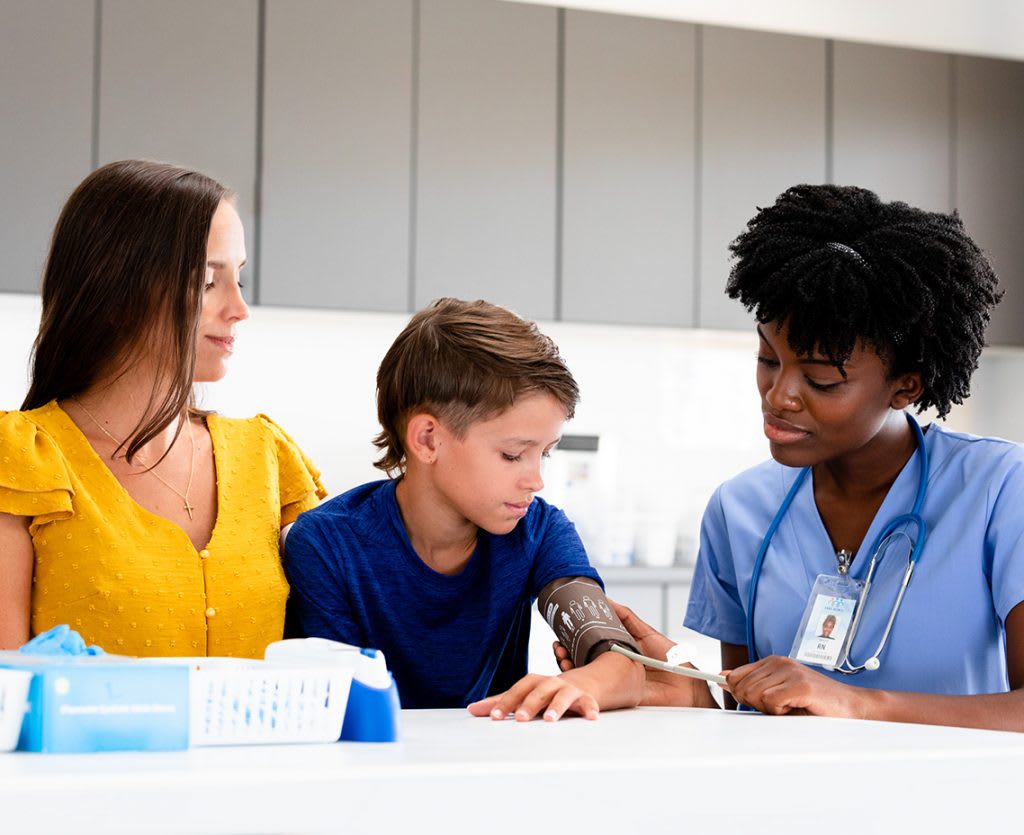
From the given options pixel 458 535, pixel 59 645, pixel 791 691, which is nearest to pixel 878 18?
pixel 458 535

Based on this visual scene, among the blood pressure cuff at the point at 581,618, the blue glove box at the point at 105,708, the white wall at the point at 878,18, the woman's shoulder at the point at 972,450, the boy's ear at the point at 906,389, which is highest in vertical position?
the white wall at the point at 878,18

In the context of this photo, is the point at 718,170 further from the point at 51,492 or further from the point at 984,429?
the point at 51,492

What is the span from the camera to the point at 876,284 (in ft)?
4.67

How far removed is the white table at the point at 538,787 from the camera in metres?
0.59

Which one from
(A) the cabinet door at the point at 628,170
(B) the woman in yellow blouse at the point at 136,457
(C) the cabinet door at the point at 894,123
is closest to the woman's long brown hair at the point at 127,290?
(B) the woman in yellow blouse at the point at 136,457

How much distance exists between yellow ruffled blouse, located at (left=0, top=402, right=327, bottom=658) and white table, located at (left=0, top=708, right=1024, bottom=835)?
506 mm

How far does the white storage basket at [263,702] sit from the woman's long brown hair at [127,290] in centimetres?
61

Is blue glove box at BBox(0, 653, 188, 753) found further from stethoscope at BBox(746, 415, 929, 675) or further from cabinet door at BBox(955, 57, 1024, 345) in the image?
cabinet door at BBox(955, 57, 1024, 345)

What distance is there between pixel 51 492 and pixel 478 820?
0.73 meters

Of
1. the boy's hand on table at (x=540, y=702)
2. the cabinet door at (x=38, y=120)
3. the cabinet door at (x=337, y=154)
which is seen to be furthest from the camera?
the cabinet door at (x=337, y=154)

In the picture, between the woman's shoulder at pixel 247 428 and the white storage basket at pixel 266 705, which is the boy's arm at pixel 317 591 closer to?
the woman's shoulder at pixel 247 428

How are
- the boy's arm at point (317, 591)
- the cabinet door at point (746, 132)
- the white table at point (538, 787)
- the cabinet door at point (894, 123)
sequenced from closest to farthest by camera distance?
the white table at point (538, 787), the boy's arm at point (317, 591), the cabinet door at point (746, 132), the cabinet door at point (894, 123)

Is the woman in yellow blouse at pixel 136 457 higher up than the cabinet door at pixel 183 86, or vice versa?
the cabinet door at pixel 183 86

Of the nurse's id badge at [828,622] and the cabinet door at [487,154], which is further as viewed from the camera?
the cabinet door at [487,154]
